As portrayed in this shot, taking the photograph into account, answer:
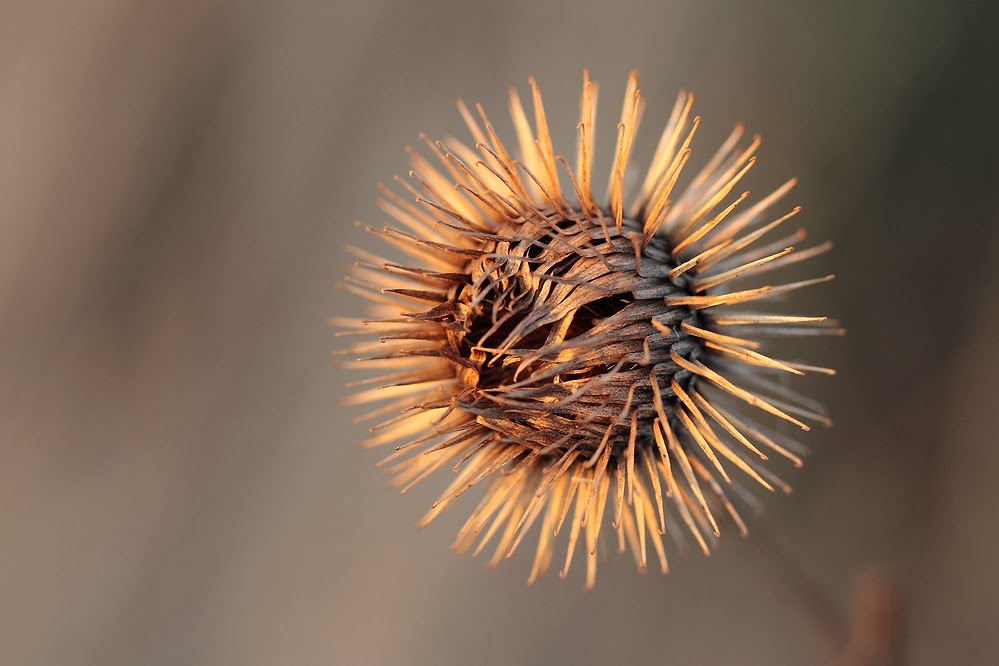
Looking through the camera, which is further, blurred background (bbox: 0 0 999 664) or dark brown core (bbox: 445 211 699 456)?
blurred background (bbox: 0 0 999 664)

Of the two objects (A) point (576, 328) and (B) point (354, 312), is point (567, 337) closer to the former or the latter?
(A) point (576, 328)

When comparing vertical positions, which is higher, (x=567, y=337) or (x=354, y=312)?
(x=354, y=312)

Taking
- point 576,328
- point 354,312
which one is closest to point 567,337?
point 576,328

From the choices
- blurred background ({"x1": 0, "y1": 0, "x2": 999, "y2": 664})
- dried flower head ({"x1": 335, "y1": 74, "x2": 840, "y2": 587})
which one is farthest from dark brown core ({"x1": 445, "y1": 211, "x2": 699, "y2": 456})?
blurred background ({"x1": 0, "y1": 0, "x2": 999, "y2": 664})

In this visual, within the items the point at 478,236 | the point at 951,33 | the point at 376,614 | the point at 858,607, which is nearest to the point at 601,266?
the point at 478,236

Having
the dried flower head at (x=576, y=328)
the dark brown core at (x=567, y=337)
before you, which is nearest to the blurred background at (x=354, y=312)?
the dried flower head at (x=576, y=328)

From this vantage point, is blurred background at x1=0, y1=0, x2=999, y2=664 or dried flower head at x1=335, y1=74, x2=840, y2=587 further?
blurred background at x1=0, y1=0, x2=999, y2=664

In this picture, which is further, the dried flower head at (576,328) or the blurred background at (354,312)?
the blurred background at (354,312)

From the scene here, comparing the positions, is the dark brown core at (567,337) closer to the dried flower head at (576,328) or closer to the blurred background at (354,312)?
the dried flower head at (576,328)

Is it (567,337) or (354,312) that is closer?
(567,337)

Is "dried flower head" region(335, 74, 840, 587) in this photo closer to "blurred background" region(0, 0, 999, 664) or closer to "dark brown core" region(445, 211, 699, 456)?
"dark brown core" region(445, 211, 699, 456)
